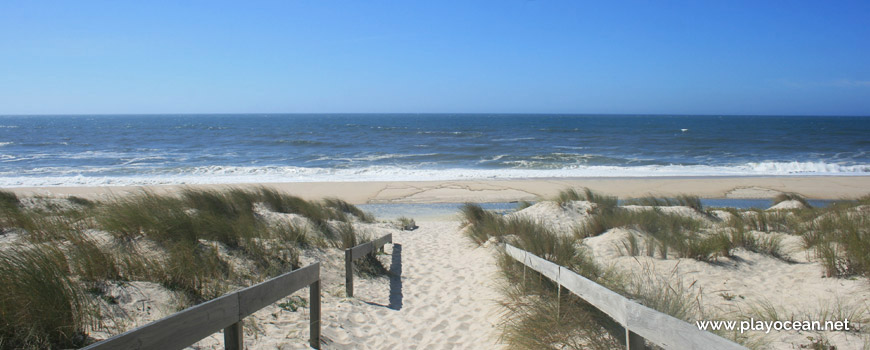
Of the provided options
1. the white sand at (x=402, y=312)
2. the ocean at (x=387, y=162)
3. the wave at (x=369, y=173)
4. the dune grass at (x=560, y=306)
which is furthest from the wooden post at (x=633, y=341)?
the ocean at (x=387, y=162)

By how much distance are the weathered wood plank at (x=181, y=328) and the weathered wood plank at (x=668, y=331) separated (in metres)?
2.66

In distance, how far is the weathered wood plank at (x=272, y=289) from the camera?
321cm

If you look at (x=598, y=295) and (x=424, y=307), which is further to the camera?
(x=424, y=307)

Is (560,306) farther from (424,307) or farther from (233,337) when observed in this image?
(233,337)

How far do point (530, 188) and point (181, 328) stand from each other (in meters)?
18.2

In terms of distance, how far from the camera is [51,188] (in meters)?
19.1

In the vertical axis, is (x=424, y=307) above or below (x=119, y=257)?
below

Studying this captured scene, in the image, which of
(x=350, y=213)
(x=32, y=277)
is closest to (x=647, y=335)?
(x=32, y=277)

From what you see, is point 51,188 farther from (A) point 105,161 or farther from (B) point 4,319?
(B) point 4,319

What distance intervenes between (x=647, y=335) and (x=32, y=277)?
4.14 meters

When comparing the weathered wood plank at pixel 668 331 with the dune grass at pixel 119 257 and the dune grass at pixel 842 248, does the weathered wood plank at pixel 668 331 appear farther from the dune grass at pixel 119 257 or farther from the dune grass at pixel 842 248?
the dune grass at pixel 842 248

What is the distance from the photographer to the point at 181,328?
102 inches

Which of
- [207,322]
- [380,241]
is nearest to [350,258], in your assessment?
[380,241]

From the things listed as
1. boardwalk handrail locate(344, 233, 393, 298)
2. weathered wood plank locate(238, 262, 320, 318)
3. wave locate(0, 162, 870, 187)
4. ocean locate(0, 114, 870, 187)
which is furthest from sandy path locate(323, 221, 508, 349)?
ocean locate(0, 114, 870, 187)
